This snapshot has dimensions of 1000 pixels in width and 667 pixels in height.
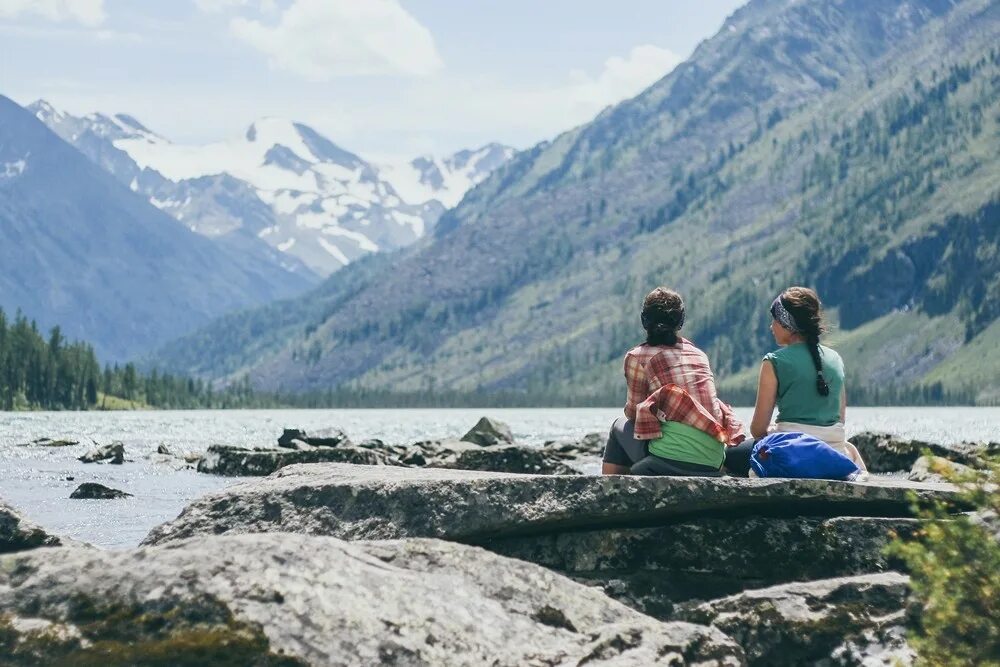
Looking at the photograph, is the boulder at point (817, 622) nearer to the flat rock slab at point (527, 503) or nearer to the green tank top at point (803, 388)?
the flat rock slab at point (527, 503)

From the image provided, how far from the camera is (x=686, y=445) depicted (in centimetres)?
1628

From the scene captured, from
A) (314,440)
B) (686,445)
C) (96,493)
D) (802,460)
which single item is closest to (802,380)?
(802,460)

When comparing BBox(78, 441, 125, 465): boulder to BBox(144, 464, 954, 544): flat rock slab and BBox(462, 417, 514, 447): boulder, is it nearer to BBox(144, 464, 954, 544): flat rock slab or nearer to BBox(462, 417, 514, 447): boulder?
BBox(462, 417, 514, 447): boulder

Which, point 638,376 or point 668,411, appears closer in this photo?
point 668,411

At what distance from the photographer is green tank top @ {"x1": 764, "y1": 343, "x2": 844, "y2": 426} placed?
16906mm

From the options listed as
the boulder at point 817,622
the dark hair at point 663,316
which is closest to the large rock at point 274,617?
the boulder at point 817,622

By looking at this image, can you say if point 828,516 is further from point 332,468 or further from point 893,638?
point 332,468

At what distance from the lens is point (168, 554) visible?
1125cm

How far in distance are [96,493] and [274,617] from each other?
161 feet

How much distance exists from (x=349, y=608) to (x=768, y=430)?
779 centimetres

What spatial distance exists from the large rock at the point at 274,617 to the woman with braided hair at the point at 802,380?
5.73 m

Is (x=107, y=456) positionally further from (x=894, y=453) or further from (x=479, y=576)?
(x=479, y=576)

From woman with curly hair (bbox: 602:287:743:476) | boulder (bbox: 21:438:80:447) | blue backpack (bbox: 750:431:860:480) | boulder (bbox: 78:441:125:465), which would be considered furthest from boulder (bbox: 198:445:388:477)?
blue backpack (bbox: 750:431:860:480)

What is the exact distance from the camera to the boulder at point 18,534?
46.9ft
